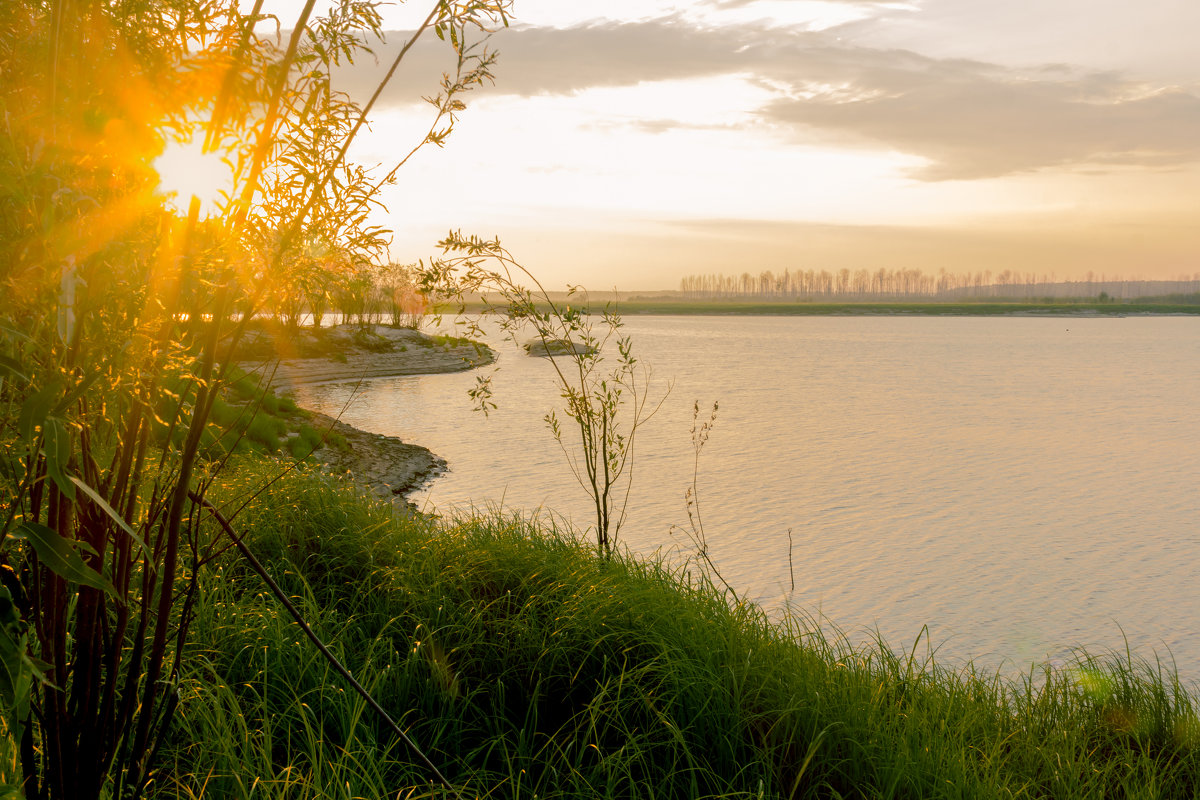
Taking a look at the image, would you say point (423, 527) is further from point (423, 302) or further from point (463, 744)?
point (463, 744)

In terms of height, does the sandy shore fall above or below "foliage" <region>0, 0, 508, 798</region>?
below

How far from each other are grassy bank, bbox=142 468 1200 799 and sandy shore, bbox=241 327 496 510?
1344mm

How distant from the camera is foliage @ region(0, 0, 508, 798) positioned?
5.70 ft

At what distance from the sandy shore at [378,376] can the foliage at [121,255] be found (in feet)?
1.21

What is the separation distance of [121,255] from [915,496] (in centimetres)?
1407

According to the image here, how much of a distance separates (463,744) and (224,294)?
2.82 metres

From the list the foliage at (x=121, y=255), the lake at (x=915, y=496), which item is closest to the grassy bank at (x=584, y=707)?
the foliage at (x=121, y=255)

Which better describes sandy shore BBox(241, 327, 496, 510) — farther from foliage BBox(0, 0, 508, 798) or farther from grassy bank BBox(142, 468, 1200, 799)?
grassy bank BBox(142, 468, 1200, 799)

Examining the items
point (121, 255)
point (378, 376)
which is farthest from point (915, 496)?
point (378, 376)

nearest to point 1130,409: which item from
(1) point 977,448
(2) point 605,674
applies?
(1) point 977,448

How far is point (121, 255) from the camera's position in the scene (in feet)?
5.94

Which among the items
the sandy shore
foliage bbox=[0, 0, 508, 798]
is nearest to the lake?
the sandy shore

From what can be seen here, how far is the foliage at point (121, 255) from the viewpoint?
1.74m

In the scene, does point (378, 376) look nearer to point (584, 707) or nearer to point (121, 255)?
point (584, 707)
